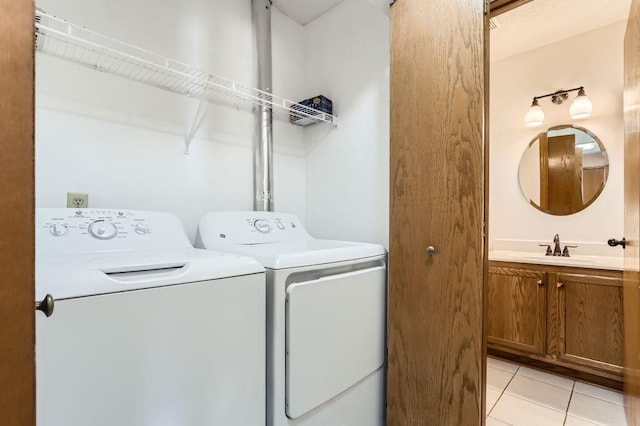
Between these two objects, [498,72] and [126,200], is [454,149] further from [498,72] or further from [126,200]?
[498,72]

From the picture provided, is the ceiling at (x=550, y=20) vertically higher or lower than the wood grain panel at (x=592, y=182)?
higher

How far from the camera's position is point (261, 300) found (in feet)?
3.48

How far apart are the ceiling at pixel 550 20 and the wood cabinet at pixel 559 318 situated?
1.77 m

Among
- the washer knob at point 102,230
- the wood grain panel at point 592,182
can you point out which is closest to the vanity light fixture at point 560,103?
the wood grain panel at point 592,182

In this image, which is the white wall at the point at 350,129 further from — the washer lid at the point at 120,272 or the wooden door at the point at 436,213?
the washer lid at the point at 120,272

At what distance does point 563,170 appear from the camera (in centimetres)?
256

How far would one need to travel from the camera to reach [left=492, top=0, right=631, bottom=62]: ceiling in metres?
2.08

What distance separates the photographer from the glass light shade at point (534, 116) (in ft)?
8.49

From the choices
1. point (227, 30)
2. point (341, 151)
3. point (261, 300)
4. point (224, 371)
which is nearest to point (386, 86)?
point (341, 151)

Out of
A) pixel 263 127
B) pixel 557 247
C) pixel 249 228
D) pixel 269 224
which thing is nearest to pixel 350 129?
pixel 263 127

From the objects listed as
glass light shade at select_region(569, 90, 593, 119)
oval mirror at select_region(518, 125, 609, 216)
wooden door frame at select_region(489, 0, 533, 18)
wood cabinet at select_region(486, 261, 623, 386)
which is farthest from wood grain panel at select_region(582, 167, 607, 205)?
wooden door frame at select_region(489, 0, 533, 18)

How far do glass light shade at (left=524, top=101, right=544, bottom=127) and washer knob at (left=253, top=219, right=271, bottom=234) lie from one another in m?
2.40

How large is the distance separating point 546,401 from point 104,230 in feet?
8.31

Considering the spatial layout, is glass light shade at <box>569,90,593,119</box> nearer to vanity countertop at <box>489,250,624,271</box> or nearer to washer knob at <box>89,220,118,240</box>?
vanity countertop at <box>489,250,624,271</box>
